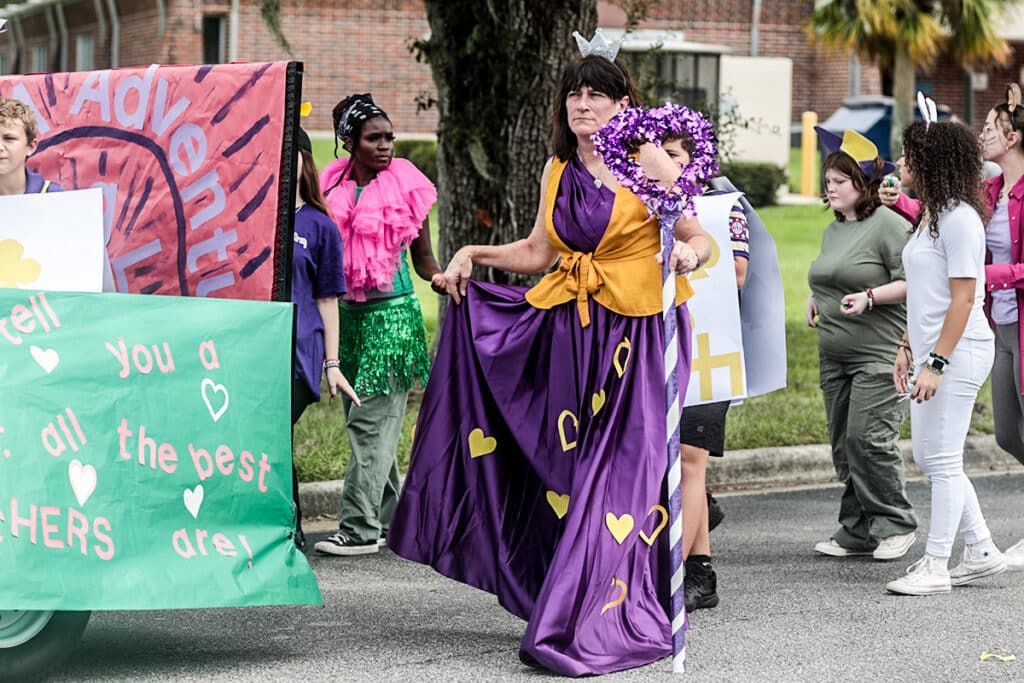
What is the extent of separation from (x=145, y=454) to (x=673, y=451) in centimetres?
165

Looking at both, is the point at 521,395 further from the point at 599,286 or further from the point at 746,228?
the point at 746,228

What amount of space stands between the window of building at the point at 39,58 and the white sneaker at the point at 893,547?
31.4 m

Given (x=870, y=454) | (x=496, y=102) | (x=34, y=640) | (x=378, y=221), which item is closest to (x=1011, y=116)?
(x=870, y=454)

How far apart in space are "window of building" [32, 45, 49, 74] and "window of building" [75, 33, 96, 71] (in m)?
2.15

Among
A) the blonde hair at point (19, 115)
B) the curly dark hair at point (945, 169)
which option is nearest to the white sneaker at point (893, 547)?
the curly dark hair at point (945, 169)

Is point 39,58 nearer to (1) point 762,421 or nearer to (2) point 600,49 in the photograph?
(1) point 762,421

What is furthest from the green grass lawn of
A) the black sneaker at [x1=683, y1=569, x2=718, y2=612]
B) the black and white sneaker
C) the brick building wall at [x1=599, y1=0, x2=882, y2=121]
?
the brick building wall at [x1=599, y1=0, x2=882, y2=121]

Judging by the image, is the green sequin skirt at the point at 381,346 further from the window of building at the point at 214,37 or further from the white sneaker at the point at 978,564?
the window of building at the point at 214,37

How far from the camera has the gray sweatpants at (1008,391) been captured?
676 cm

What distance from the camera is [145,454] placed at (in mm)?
5000

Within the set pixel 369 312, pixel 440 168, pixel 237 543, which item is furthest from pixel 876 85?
pixel 237 543

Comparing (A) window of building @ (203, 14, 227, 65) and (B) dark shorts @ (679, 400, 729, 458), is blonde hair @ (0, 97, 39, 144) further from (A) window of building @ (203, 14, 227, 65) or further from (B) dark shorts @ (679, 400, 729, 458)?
(A) window of building @ (203, 14, 227, 65)

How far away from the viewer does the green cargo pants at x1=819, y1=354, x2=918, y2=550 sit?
7.07 metres

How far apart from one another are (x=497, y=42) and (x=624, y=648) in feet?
16.9
